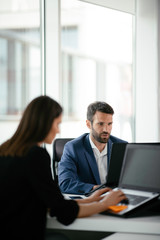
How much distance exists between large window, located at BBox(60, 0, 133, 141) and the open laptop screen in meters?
1.87

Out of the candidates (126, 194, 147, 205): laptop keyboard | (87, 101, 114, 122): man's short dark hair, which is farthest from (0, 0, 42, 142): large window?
(126, 194, 147, 205): laptop keyboard

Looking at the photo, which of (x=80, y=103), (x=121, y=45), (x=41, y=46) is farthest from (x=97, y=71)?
(x=41, y=46)

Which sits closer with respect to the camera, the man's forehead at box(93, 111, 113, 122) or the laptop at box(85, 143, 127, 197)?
the laptop at box(85, 143, 127, 197)

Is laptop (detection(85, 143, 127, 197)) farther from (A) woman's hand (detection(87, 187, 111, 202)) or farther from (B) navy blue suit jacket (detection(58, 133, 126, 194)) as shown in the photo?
(B) navy blue suit jacket (detection(58, 133, 126, 194))

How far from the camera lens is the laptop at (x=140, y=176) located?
1.53 m

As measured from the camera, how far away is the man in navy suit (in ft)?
7.29

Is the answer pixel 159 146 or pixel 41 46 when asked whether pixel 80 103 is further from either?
pixel 159 146

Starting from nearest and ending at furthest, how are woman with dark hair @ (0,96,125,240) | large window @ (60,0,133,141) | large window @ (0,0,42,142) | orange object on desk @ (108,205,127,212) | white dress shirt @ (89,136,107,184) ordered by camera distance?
woman with dark hair @ (0,96,125,240) → orange object on desk @ (108,205,127,212) → white dress shirt @ (89,136,107,184) → large window @ (0,0,42,142) → large window @ (60,0,133,141)

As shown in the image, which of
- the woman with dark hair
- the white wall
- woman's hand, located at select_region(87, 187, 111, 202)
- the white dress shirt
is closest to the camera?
the woman with dark hair

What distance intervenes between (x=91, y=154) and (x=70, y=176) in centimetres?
26

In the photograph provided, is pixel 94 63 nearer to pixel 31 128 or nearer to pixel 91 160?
pixel 91 160

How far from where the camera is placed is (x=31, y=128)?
1462 millimetres

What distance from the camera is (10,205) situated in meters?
1.37

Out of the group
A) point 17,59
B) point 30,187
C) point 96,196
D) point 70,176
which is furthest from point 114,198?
point 17,59
